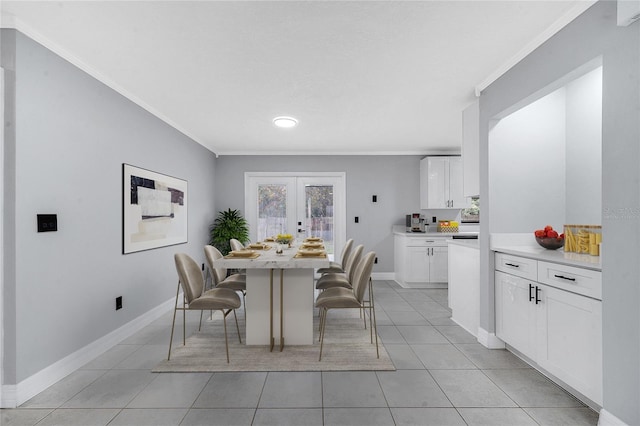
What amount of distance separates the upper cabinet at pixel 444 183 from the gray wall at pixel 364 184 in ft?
1.23

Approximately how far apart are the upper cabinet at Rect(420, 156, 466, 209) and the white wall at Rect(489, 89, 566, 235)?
270 centimetres

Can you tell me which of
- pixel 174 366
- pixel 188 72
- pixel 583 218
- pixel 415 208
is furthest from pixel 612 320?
pixel 415 208

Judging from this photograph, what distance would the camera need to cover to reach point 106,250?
110 inches

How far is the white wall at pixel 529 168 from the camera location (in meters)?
2.81

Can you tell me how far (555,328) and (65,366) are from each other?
11.8 ft

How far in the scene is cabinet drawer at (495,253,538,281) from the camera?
7.57 ft

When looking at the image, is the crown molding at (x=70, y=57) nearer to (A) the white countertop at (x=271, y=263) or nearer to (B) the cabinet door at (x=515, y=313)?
(A) the white countertop at (x=271, y=263)

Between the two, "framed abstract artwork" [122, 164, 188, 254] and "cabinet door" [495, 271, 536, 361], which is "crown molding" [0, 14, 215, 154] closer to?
"framed abstract artwork" [122, 164, 188, 254]

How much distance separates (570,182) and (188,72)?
12.0ft

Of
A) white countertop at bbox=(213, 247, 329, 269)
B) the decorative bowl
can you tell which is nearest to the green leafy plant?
white countertop at bbox=(213, 247, 329, 269)

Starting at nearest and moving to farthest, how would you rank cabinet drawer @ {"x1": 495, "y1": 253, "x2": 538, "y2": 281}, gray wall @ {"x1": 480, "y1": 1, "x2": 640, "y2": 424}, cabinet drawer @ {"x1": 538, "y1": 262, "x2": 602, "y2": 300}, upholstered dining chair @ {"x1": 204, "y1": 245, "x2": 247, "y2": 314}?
1. gray wall @ {"x1": 480, "y1": 1, "x2": 640, "y2": 424}
2. cabinet drawer @ {"x1": 538, "y1": 262, "x2": 602, "y2": 300}
3. cabinet drawer @ {"x1": 495, "y1": 253, "x2": 538, "y2": 281}
4. upholstered dining chair @ {"x1": 204, "y1": 245, "x2": 247, "y2": 314}

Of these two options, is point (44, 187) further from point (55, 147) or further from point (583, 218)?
point (583, 218)

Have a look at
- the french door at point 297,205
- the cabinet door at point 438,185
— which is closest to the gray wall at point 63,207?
the french door at point 297,205

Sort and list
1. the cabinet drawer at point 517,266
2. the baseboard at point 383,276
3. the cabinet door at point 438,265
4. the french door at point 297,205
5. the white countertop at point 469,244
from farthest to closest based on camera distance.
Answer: the french door at point 297,205
the baseboard at point 383,276
the cabinet door at point 438,265
the white countertop at point 469,244
the cabinet drawer at point 517,266
